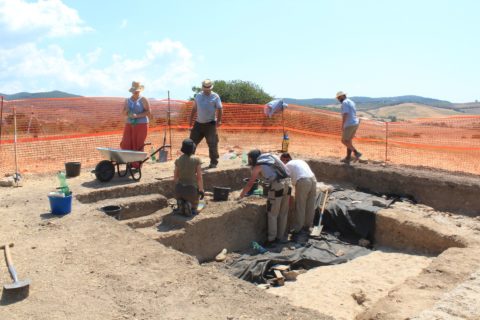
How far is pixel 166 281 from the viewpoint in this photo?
4625 mm

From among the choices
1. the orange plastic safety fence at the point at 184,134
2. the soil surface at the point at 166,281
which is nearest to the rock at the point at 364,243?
the soil surface at the point at 166,281

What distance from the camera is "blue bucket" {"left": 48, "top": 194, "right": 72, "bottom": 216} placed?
21.8ft

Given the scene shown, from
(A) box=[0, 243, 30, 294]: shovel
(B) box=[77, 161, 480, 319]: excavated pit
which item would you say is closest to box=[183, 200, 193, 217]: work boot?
(B) box=[77, 161, 480, 319]: excavated pit

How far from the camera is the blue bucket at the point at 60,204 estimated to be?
6.63 m

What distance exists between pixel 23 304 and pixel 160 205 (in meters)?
4.03

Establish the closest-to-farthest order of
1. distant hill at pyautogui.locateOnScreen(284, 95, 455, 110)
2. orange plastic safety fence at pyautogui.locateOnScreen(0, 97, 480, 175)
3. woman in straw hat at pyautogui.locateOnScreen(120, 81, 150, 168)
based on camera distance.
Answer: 1. woman in straw hat at pyautogui.locateOnScreen(120, 81, 150, 168)
2. orange plastic safety fence at pyautogui.locateOnScreen(0, 97, 480, 175)
3. distant hill at pyautogui.locateOnScreen(284, 95, 455, 110)

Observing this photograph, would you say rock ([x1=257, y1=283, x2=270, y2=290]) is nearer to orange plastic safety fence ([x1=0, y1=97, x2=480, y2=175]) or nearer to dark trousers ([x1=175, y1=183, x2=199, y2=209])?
dark trousers ([x1=175, y1=183, x2=199, y2=209])

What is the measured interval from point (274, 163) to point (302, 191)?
93 cm

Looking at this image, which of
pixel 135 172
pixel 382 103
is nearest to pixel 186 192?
pixel 135 172

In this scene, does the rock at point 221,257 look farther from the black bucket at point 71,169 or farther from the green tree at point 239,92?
the green tree at point 239,92

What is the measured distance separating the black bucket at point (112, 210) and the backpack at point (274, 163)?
242cm

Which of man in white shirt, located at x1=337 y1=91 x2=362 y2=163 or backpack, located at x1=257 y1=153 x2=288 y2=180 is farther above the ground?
man in white shirt, located at x1=337 y1=91 x2=362 y2=163

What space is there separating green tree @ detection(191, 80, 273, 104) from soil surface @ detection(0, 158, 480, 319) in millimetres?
18268

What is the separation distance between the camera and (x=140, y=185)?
8430 mm
